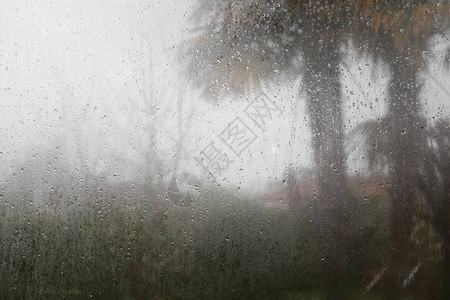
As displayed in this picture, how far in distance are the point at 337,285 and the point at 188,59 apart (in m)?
1.01

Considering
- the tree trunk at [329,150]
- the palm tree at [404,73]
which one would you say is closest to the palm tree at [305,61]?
the tree trunk at [329,150]

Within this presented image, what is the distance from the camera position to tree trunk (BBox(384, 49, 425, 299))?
165 centimetres

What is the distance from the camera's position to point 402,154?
1682 mm

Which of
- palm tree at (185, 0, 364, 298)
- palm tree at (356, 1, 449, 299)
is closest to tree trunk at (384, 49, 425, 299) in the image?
palm tree at (356, 1, 449, 299)

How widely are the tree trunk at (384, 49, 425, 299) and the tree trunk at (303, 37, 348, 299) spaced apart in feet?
0.64

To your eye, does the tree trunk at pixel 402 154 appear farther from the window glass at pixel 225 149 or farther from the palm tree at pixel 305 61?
the palm tree at pixel 305 61

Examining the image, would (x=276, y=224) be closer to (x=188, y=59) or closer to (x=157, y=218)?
(x=157, y=218)

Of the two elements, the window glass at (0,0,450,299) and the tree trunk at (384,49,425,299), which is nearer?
the window glass at (0,0,450,299)

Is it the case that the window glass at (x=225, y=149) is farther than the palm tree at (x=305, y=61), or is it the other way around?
the palm tree at (x=305, y=61)

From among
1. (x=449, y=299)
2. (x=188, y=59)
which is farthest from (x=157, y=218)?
(x=449, y=299)

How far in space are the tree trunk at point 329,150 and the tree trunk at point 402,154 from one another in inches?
7.7

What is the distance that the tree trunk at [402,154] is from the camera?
5.42 feet

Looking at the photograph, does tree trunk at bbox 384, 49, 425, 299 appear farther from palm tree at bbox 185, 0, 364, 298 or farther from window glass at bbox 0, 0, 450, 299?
palm tree at bbox 185, 0, 364, 298

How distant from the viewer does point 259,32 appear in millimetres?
1664
